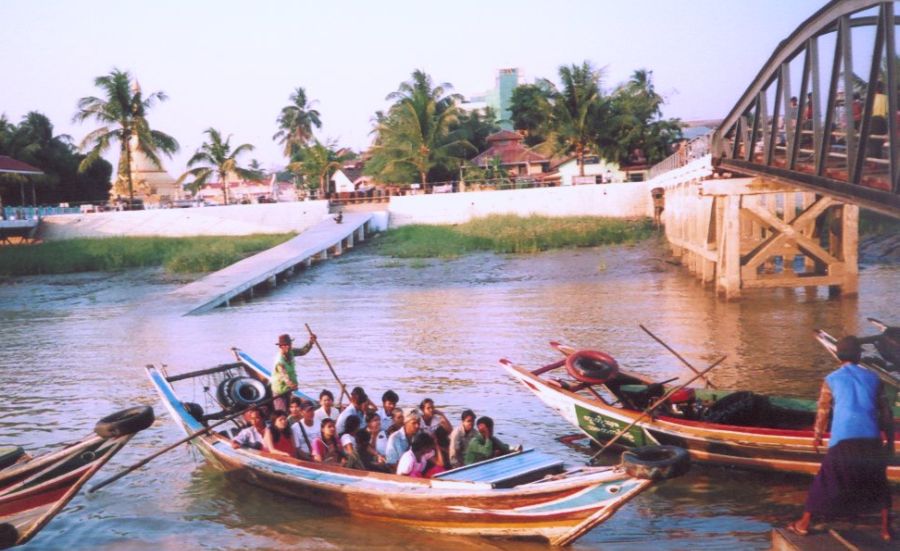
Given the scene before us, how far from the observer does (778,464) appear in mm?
8344

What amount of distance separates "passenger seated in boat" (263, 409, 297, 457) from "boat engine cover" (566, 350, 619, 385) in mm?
3068

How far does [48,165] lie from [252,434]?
44.1 metres

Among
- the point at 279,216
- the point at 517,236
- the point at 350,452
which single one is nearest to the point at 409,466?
the point at 350,452

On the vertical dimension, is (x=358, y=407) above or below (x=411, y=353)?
above

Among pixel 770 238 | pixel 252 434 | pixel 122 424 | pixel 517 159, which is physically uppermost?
pixel 517 159

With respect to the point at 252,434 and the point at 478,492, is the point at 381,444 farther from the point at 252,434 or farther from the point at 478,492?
the point at 478,492

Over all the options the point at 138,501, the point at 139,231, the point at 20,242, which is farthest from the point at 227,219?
the point at 138,501

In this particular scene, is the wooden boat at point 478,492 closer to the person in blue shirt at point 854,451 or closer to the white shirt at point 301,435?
the white shirt at point 301,435

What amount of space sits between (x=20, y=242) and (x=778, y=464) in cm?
3898

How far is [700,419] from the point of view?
30.1ft

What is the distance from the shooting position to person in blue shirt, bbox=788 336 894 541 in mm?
5773

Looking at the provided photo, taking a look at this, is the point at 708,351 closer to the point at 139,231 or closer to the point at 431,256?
the point at 431,256

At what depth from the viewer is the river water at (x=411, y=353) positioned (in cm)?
828

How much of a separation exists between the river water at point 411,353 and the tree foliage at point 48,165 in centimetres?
1721
